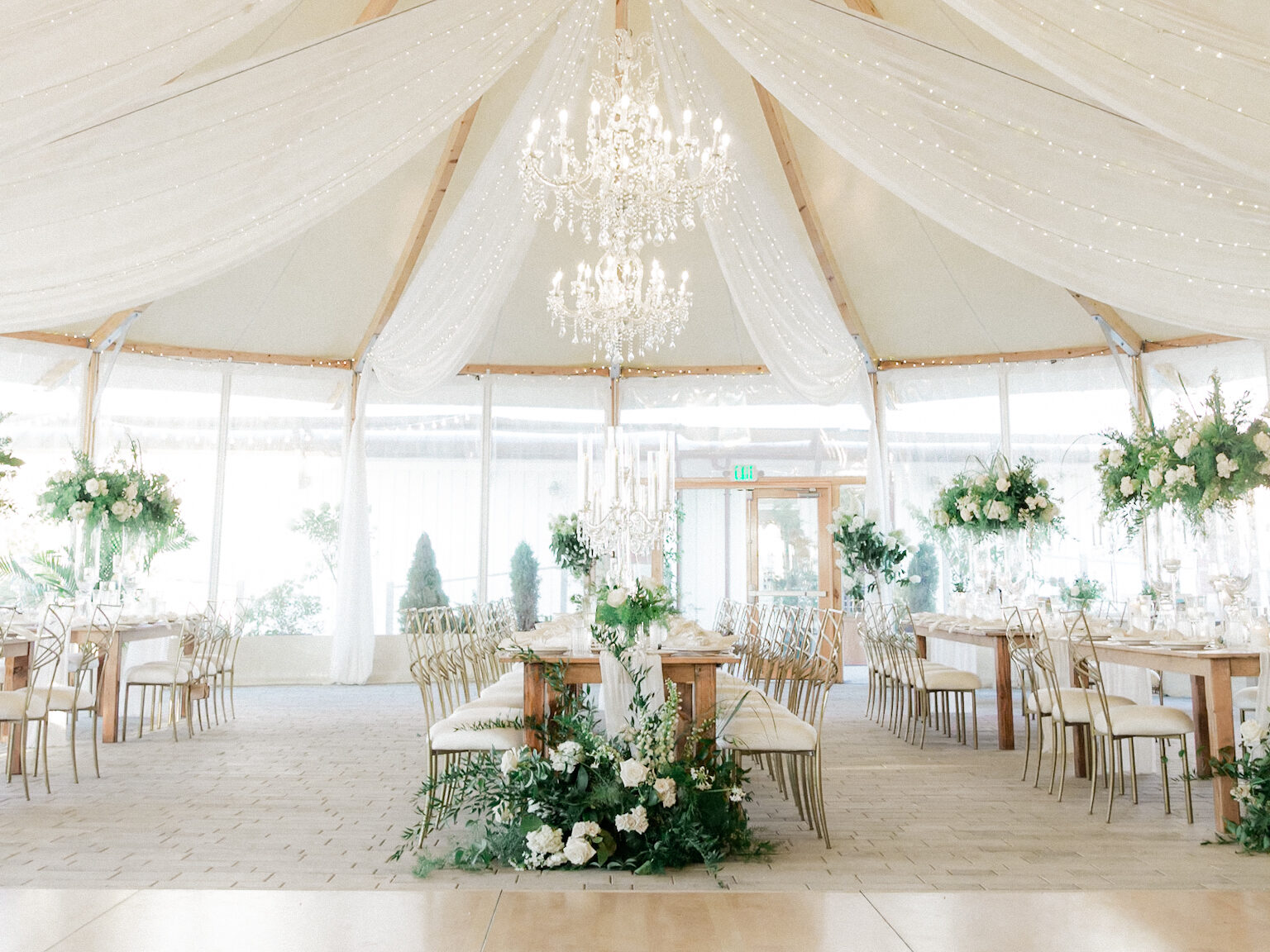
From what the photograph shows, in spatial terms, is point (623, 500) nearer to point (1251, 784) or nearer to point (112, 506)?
point (1251, 784)

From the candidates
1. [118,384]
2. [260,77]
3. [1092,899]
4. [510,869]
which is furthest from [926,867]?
[118,384]

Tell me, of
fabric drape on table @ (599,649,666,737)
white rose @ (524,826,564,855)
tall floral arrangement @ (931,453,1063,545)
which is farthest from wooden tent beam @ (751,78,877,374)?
white rose @ (524,826,564,855)

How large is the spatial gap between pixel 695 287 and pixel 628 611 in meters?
5.97

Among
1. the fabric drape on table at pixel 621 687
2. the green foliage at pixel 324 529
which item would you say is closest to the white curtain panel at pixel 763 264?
the fabric drape on table at pixel 621 687

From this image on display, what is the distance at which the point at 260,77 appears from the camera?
3.31 meters

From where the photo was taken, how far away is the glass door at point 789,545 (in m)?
10.7

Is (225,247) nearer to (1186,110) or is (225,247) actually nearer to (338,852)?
(338,852)

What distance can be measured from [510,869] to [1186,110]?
3327 mm

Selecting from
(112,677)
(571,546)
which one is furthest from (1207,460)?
(112,677)

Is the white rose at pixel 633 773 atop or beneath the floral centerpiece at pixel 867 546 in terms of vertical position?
beneath

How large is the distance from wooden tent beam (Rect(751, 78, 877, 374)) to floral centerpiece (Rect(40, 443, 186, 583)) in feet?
17.8

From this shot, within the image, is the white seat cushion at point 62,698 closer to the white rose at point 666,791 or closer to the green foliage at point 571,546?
the green foliage at point 571,546

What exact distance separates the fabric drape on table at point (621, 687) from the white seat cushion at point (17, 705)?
10.1 ft

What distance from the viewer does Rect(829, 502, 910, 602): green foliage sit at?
9383 mm
